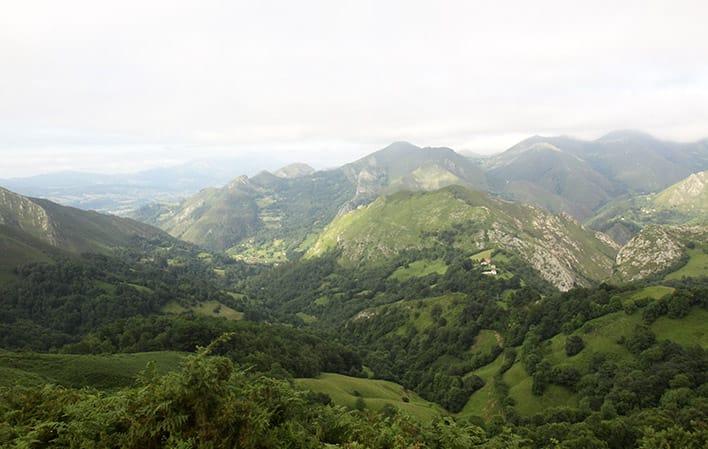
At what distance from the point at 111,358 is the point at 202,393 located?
7123 centimetres

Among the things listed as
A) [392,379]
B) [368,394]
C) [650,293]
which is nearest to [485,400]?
[368,394]

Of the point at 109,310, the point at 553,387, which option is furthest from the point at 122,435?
the point at 109,310

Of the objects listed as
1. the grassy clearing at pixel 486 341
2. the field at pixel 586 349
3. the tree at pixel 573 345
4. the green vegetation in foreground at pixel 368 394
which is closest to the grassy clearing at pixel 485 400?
the field at pixel 586 349

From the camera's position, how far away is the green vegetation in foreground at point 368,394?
8994cm

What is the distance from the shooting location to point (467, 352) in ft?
506

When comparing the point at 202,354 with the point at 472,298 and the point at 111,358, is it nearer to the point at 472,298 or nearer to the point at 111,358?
the point at 111,358

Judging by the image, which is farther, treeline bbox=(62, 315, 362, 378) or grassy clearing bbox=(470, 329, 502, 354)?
grassy clearing bbox=(470, 329, 502, 354)

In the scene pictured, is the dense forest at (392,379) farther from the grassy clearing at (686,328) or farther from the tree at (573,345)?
the grassy clearing at (686,328)

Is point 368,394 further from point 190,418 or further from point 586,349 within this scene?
point 190,418

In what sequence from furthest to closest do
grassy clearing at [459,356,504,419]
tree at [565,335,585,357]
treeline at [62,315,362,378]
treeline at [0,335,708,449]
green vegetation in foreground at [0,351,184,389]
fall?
tree at [565,335,585,357]
treeline at [62,315,362,378]
grassy clearing at [459,356,504,419]
green vegetation in foreground at [0,351,184,389]
treeline at [0,335,708,449]

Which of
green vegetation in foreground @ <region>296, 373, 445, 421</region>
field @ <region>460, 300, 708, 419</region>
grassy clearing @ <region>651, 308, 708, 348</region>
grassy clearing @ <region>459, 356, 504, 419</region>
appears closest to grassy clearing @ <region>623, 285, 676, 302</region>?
field @ <region>460, 300, 708, 419</region>

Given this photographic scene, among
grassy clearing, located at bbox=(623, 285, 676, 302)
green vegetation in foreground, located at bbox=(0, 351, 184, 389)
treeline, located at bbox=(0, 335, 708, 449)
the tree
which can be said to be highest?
treeline, located at bbox=(0, 335, 708, 449)

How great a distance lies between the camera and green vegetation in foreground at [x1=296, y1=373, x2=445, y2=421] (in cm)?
8994

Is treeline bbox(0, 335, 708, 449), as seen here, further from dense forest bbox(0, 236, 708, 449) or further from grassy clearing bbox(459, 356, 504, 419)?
grassy clearing bbox(459, 356, 504, 419)
